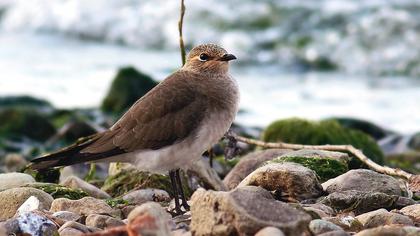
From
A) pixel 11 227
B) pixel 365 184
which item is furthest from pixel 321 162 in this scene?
pixel 11 227

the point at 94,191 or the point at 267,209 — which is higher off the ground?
the point at 267,209

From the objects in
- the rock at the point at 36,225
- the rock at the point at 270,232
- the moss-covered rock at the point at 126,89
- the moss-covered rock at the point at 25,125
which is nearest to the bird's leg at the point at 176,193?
the rock at the point at 36,225

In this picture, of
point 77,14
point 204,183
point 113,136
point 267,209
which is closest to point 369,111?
point 204,183

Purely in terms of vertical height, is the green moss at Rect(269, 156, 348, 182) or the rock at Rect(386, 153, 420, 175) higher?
the green moss at Rect(269, 156, 348, 182)

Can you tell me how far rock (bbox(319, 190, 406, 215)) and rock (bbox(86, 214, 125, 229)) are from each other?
1766mm

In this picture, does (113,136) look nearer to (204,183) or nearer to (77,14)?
(204,183)

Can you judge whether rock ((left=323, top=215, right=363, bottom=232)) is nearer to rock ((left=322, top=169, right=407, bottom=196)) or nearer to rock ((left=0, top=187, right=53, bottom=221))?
rock ((left=322, top=169, right=407, bottom=196))

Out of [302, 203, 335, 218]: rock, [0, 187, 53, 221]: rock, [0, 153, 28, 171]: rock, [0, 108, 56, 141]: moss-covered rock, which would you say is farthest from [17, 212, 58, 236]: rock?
[0, 108, 56, 141]: moss-covered rock

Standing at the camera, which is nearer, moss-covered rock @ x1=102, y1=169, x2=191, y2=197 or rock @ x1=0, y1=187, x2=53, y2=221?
rock @ x1=0, y1=187, x2=53, y2=221

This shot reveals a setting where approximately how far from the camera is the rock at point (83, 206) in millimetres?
7250

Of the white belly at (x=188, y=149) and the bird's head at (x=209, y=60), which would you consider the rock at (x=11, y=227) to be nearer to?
the white belly at (x=188, y=149)

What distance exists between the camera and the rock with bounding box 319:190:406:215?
279 inches

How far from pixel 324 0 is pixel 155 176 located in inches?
712

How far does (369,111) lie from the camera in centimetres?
1759
